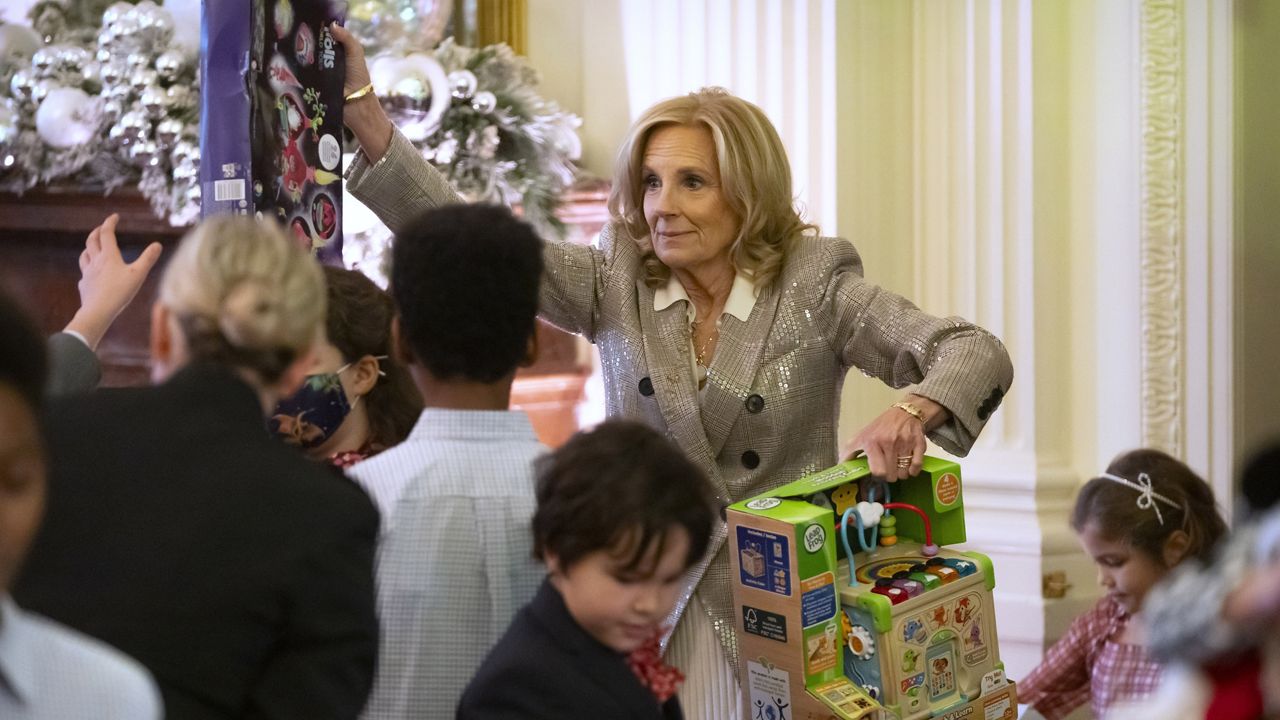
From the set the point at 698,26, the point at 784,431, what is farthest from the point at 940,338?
the point at 698,26

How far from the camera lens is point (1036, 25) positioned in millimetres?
3982

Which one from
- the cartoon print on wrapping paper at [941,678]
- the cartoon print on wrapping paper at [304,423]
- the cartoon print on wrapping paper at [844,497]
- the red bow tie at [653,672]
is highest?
the cartoon print on wrapping paper at [304,423]

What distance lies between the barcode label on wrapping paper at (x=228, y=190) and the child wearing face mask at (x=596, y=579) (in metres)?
0.78

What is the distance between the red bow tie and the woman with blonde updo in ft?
1.12

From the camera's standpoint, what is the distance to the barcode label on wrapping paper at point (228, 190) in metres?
2.10

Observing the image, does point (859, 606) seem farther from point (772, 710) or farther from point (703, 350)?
point (703, 350)

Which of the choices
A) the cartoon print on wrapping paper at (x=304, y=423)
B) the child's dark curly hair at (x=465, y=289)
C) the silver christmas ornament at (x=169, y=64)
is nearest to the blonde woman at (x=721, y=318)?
the cartoon print on wrapping paper at (x=304, y=423)

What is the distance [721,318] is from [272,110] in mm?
796

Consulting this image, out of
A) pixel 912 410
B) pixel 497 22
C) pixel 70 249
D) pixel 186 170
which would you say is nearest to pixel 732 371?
pixel 912 410

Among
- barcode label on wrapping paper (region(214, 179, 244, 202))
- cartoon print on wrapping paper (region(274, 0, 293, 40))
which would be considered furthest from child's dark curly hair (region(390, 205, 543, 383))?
cartoon print on wrapping paper (region(274, 0, 293, 40))

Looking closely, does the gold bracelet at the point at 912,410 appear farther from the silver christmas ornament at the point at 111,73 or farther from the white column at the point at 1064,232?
the silver christmas ornament at the point at 111,73

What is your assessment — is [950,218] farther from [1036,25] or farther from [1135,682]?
[1135,682]

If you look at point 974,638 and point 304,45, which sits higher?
point 304,45

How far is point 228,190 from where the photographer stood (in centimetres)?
211
